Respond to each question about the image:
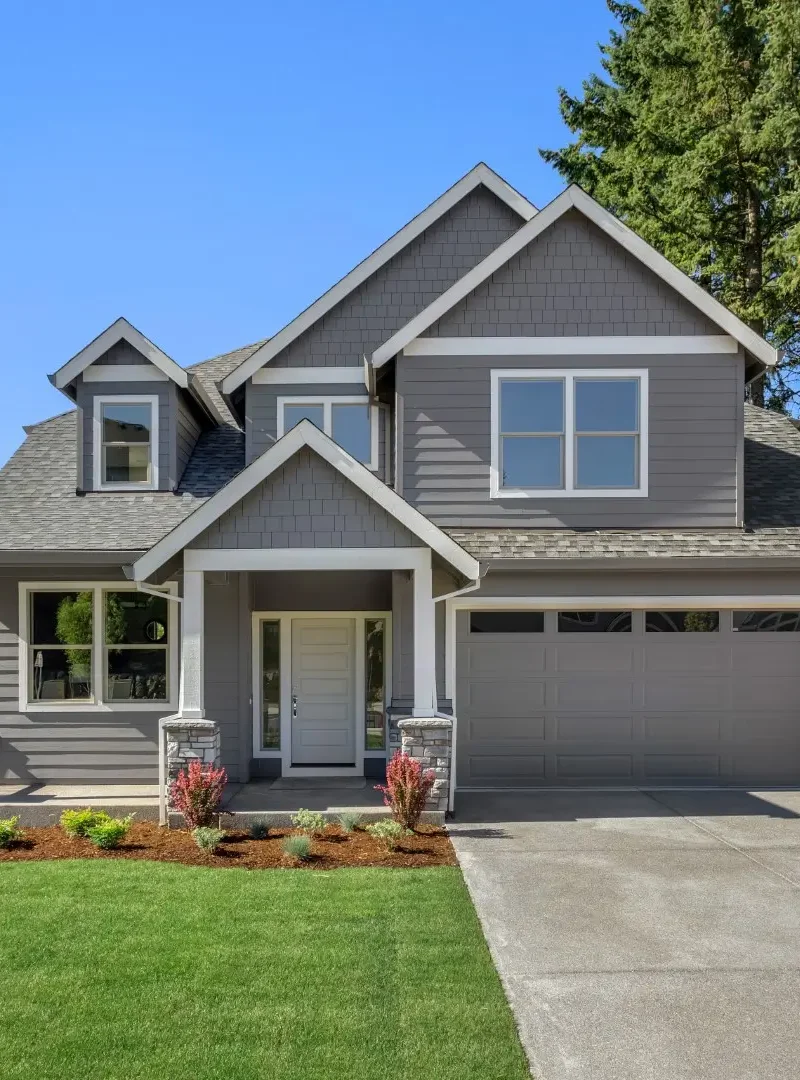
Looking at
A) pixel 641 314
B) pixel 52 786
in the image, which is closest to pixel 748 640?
pixel 641 314

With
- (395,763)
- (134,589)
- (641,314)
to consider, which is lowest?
(395,763)

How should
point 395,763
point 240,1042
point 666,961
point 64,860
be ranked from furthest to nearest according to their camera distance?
point 395,763, point 64,860, point 666,961, point 240,1042

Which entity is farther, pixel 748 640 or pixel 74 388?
pixel 74 388

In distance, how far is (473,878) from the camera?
680 centimetres

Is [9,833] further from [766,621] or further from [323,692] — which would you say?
[766,621]

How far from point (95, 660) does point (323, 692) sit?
2.97 metres

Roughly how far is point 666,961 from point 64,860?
17.0 feet

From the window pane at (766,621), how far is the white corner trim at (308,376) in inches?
233

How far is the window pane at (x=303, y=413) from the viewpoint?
11391 millimetres

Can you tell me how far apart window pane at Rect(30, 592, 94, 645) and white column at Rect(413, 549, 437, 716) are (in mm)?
4561

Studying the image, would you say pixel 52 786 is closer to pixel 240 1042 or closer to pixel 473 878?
pixel 473 878

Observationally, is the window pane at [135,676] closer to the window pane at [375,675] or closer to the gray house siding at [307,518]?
the window pane at [375,675]

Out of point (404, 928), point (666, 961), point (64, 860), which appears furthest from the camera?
point (64, 860)

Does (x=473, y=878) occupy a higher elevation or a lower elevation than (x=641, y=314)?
lower
